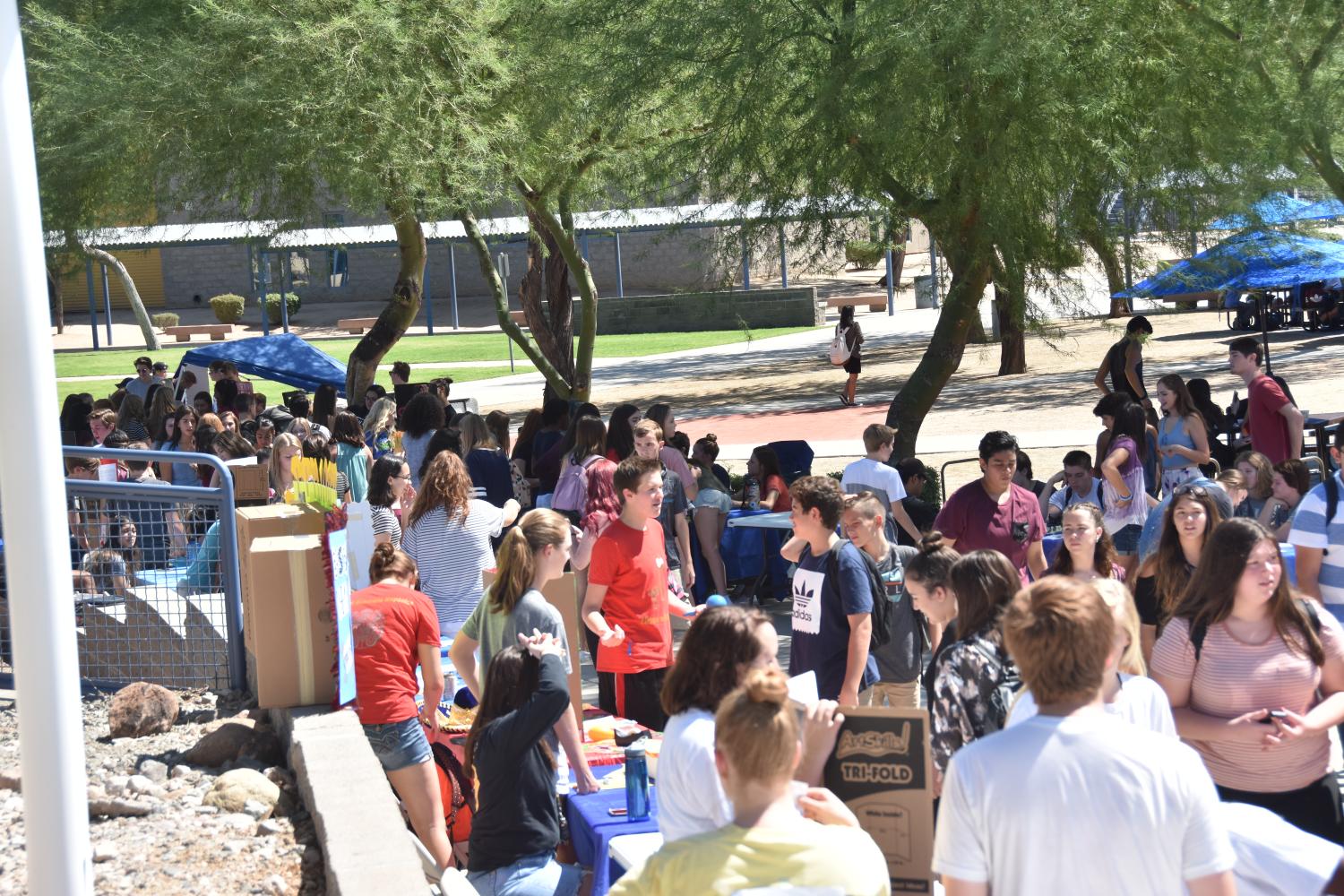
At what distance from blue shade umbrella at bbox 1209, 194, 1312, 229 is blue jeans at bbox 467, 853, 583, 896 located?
8.23 meters

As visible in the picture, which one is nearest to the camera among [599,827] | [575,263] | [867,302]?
[599,827]

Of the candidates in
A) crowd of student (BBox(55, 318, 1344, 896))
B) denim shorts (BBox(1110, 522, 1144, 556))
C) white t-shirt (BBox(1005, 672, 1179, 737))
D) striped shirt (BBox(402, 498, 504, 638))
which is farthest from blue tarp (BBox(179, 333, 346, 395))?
white t-shirt (BBox(1005, 672, 1179, 737))

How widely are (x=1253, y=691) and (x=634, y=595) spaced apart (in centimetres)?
309

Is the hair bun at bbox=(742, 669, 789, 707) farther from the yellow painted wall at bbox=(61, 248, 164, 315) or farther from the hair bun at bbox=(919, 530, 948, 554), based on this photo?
the yellow painted wall at bbox=(61, 248, 164, 315)

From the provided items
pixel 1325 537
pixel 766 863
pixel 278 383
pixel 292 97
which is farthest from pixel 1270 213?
pixel 278 383

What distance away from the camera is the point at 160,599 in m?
6.72

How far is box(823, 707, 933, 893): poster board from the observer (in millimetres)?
4016

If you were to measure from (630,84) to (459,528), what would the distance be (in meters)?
5.47

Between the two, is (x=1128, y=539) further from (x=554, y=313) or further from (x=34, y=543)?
(x=554, y=313)

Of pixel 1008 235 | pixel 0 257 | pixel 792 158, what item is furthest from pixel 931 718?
pixel 792 158

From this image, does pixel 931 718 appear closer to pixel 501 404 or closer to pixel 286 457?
pixel 286 457

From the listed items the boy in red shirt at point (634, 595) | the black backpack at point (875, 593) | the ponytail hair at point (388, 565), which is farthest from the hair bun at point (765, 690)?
the boy in red shirt at point (634, 595)

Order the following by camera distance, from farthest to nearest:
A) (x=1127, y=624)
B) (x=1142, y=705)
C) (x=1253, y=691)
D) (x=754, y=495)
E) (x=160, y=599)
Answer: (x=754, y=495)
(x=160, y=599)
(x=1253, y=691)
(x=1127, y=624)
(x=1142, y=705)

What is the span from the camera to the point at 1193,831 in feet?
10.4
